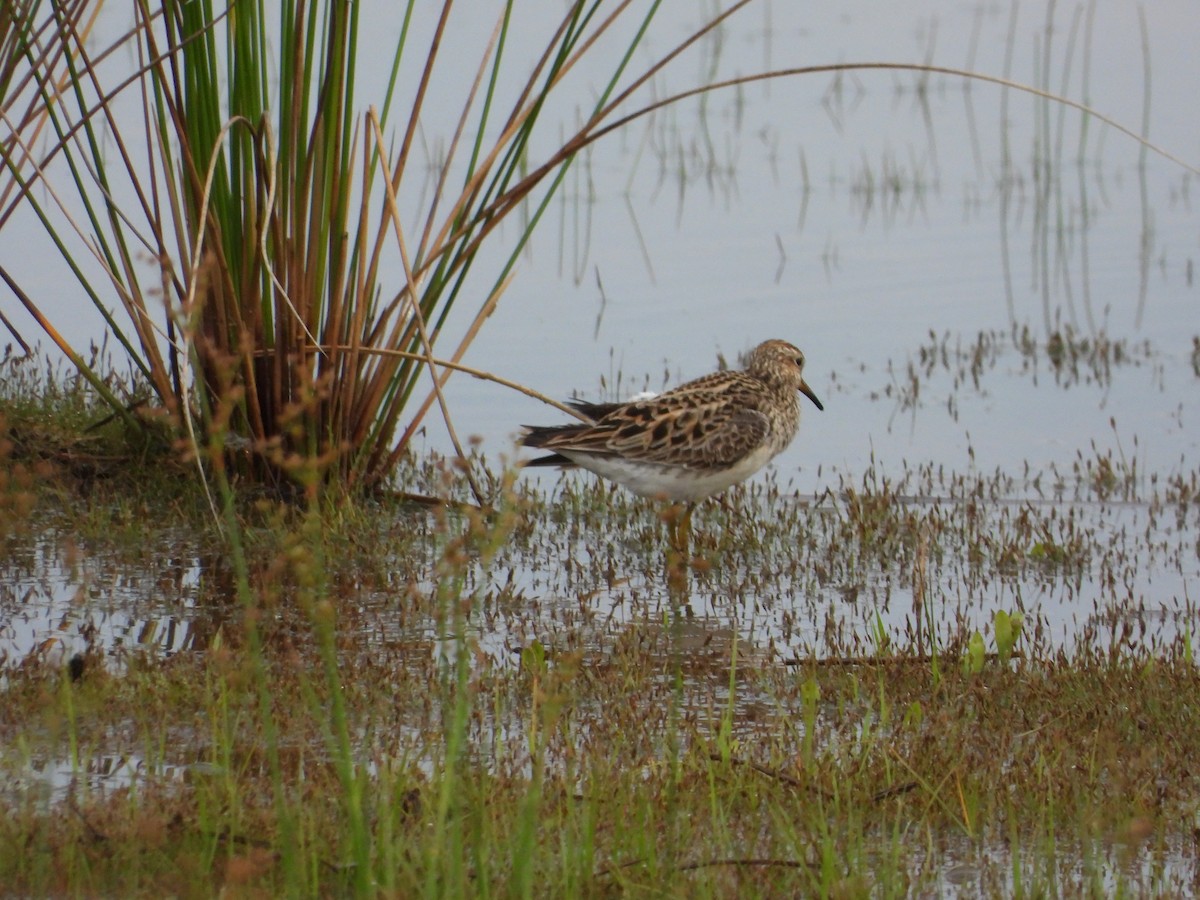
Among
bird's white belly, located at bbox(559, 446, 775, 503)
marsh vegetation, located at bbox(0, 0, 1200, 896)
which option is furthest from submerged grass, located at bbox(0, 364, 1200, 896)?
bird's white belly, located at bbox(559, 446, 775, 503)

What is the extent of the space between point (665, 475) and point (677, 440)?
0.17 m

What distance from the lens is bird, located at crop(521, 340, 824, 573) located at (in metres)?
7.71

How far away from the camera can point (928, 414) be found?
407 inches

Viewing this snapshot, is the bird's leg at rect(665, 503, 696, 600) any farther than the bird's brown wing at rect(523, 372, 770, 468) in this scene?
No

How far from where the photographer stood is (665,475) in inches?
304

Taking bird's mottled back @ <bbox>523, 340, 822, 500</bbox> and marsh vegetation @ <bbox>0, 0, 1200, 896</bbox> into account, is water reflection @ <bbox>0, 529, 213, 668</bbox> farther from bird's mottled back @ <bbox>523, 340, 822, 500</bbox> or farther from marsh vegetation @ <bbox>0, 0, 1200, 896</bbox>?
bird's mottled back @ <bbox>523, 340, 822, 500</bbox>

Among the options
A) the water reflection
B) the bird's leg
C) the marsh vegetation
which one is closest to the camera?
the marsh vegetation

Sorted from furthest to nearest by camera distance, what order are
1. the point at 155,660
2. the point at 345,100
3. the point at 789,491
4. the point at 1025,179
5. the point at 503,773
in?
the point at 1025,179
the point at 789,491
the point at 345,100
the point at 155,660
the point at 503,773

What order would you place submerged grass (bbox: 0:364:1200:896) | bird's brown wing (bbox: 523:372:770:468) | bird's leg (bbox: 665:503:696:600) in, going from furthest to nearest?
1. bird's brown wing (bbox: 523:372:770:468)
2. bird's leg (bbox: 665:503:696:600)
3. submerged grass (bbox: 0:364:1200:896)

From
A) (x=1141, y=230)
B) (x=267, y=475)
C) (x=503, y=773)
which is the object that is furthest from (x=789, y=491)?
(x=1141, y=230)

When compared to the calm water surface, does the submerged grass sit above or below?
below

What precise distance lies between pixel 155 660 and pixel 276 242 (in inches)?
79.9

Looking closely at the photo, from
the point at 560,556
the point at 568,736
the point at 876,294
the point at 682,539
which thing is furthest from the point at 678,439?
the point at 876,294

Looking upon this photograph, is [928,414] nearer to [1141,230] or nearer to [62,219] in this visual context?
[1141,230]
